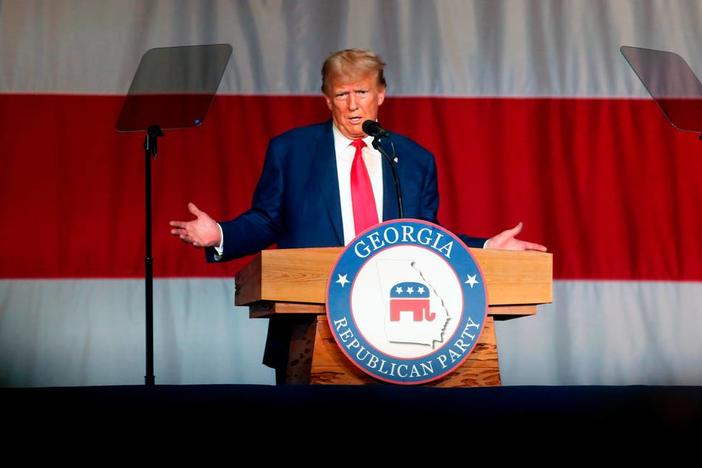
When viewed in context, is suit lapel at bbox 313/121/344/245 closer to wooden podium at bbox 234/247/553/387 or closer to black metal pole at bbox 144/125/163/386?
wooden podium at bbox 234/247/553/387

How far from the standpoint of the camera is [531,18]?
3.60 m

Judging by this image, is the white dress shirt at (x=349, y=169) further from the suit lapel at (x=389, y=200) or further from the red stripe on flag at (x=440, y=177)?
the red stripe on flag at (x=440, y=177)

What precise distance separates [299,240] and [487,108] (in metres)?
1.34

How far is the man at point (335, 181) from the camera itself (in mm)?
2393

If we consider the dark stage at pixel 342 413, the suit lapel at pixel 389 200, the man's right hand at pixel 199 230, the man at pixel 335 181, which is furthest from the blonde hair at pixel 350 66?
the dark stage at pixel 342 413

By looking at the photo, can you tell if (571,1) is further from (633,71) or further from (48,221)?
(48,221)

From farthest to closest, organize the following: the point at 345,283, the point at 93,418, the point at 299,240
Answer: the point at 299,240 < the point at 345,283 < the point at 93,418

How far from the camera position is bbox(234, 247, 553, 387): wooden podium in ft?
6.09

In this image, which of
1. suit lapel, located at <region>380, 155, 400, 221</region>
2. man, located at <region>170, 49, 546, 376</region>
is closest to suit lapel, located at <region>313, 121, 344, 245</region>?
man, located at <region>170, 49, 546, 376</region>

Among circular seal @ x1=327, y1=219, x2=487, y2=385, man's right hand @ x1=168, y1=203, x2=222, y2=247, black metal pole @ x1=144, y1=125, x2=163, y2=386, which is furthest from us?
black metal pole @ x1=144, y1=125, x2=163, y2=386

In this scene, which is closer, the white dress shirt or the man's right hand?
the man's right hand

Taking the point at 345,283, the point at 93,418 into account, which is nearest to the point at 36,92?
the point at 345,283

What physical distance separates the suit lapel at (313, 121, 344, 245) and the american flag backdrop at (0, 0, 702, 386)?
3.24ft

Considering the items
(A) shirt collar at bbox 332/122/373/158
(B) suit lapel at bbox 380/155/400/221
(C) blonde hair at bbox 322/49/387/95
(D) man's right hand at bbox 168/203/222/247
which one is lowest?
(D) man's right hand at bbox 168/203/222/247
